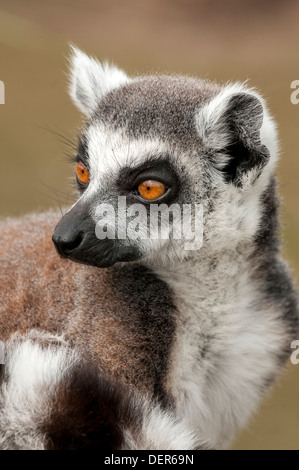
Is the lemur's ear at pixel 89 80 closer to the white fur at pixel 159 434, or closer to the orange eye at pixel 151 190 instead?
the orange eye at pixel 151 190

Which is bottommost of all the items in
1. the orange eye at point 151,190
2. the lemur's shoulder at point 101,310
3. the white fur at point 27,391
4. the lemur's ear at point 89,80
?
the white fur at point 27,391

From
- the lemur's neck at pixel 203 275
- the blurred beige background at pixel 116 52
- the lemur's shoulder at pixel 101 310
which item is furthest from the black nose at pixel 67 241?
the blurred beige background at pixel 116 52

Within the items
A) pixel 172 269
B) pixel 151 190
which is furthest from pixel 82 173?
pixel 172 269

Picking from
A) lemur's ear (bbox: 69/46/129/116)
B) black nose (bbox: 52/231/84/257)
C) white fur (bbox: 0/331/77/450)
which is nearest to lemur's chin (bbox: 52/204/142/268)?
black nose (bbox: 52/231/84/257)

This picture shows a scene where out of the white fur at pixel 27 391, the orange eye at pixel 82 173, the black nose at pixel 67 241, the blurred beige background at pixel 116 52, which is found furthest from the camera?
the blurred beige background at pixel 116 52

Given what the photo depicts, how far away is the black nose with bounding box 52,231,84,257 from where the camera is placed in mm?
1964

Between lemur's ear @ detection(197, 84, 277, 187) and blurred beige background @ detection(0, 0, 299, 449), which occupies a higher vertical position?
blurred beige background @ detection(0, 0, 299, 449)

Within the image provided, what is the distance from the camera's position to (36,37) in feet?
11.3

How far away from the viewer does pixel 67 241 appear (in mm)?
1962

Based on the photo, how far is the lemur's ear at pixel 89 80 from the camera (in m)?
2.53

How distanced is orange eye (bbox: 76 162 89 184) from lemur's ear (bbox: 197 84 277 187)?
37 centimetres

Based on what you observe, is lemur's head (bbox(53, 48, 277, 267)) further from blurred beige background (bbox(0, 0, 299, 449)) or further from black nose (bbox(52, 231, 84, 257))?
blurred beige background (bbox(0, 0, 299, 449))
